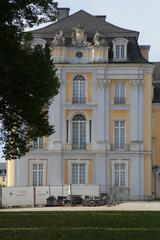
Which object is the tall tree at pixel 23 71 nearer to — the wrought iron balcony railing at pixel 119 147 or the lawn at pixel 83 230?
the lawn at pixel 83 230

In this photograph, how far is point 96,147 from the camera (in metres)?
67.3

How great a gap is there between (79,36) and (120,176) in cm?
1262

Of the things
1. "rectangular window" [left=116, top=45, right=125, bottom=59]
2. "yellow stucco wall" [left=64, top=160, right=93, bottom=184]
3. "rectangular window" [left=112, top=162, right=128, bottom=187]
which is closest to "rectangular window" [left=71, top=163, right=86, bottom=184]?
"yellow stucco wall" [left=64, top=160, right=93, bottom=184]

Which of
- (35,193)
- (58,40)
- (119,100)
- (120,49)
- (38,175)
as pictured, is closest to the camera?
(35,193)

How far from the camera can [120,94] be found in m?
68.0

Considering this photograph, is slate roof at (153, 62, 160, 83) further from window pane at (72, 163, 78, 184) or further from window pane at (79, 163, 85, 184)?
window pane at (72, 163, 78, 184)

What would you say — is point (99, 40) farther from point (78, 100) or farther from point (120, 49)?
point (78, 100)

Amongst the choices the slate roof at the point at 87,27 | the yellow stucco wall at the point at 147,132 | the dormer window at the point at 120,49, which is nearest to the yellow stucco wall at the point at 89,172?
the yellow stucco wall at the point at 147,132

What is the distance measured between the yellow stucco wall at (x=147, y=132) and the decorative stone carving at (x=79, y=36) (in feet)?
19.9

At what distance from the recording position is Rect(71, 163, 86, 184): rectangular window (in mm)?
67375

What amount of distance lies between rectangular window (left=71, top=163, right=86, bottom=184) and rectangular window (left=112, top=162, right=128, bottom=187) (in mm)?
2588

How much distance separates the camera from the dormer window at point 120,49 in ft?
222

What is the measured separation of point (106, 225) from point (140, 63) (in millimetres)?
41899

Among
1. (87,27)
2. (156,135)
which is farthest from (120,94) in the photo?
(156,135)
